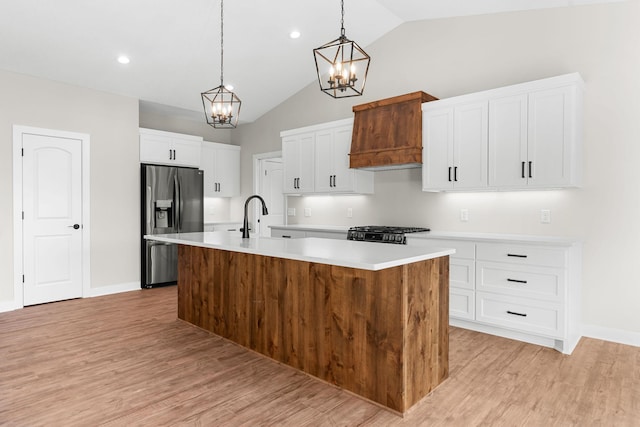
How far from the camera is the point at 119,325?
3951 millimetres

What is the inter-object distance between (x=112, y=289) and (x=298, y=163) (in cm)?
312

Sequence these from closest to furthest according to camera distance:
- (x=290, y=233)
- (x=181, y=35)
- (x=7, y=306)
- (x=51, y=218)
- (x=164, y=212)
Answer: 1. (x=181, y=35)
2. (x=7, y=306)
3. (x=51, y=218)
4. (x=290, y=233)
5. (x=164, y=212)

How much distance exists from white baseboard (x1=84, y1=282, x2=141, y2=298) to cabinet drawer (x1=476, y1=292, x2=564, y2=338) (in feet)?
15.0

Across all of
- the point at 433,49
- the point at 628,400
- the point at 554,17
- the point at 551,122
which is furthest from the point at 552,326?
the point at 433,49

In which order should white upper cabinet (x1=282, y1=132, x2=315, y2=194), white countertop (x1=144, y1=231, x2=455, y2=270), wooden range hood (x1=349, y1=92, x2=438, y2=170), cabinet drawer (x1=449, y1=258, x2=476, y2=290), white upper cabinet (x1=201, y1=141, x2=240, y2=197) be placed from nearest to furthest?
white countertop (x1=144, y1=231, x2=455, y2=270) → cabinet drawer (x1=449, y1=258, x2=476, y2=290) → wooden range hood (x1=349, y1=92, x2=438, y2=170) → white upper cabinet (x1=282, y1=132, x2=315, y2=194) → white upper cabinet (x1=201, y1=141, x2=240, y2=197)

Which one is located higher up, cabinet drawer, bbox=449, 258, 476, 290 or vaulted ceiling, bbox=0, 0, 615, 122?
vaulted ceiling, bbox=0, 0, 615, 122

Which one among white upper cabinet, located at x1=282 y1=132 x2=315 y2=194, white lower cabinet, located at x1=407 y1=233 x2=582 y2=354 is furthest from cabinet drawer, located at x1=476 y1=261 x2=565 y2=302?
white upper cabinet, located at x1=282 y1=132 x2=315 y2=194

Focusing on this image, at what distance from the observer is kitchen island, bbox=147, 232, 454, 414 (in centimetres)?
228

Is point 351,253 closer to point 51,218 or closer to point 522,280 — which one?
point 522,280

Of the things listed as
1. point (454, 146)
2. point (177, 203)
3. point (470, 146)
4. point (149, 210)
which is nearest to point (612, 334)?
point (470, 146)

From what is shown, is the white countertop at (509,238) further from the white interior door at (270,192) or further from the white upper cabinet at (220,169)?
the white upper cabinet at (220,169)

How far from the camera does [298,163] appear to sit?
5707 mm

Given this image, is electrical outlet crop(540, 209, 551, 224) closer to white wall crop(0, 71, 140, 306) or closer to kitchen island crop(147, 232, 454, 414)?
kitchen island crop(147, 232, 454, 414)

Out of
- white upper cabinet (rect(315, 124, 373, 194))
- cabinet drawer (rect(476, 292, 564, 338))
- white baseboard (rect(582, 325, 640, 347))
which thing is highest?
white upper cabinet (rect(315, 124, 373, 194))
